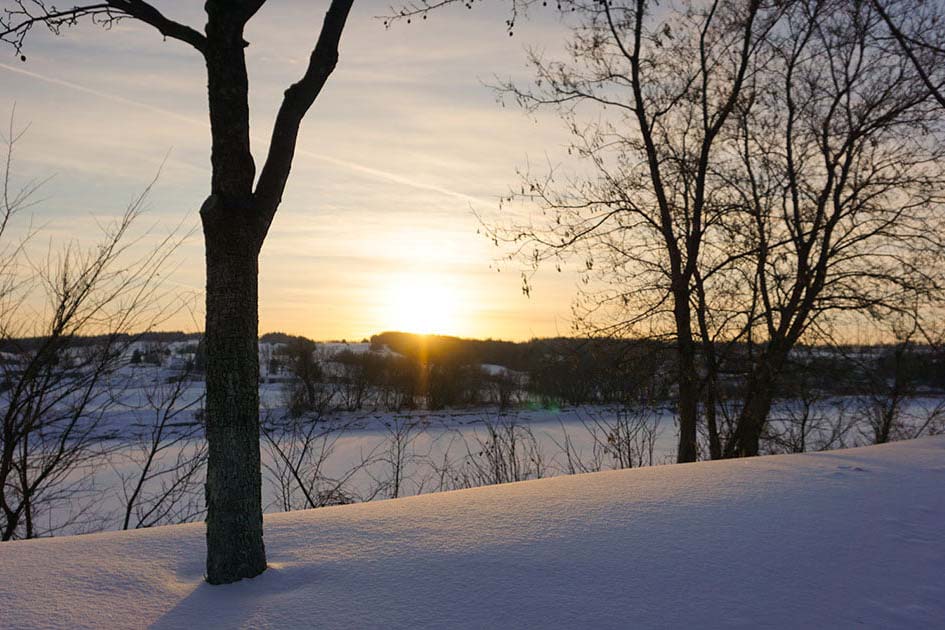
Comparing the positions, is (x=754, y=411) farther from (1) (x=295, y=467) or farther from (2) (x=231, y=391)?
(2) (x=231, y=391)

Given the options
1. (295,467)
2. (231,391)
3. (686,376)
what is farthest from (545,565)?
(686,376)

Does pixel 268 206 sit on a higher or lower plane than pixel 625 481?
higher

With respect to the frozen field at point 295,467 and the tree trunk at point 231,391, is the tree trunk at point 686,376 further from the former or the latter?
the tree trunk at point 231,391

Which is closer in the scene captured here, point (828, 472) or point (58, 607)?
point (58, 607)

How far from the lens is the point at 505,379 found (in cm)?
2370

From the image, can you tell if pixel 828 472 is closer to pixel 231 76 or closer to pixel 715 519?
pixel 715 519

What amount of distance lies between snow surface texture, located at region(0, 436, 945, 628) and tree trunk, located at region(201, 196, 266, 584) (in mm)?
227

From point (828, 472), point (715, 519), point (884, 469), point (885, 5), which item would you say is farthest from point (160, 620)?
point (885, 5)

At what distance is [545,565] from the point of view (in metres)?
2.43

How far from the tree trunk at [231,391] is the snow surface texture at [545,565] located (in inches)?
8.9

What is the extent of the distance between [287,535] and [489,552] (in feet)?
3.55

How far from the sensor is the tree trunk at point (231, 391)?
2.61m

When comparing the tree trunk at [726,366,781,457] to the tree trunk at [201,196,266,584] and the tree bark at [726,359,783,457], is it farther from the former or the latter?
the tree trunk at [201,196,266,584]

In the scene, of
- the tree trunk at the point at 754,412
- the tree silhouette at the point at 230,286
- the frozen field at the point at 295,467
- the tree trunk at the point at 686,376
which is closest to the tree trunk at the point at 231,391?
the tree silhouette at the point at 230,286
